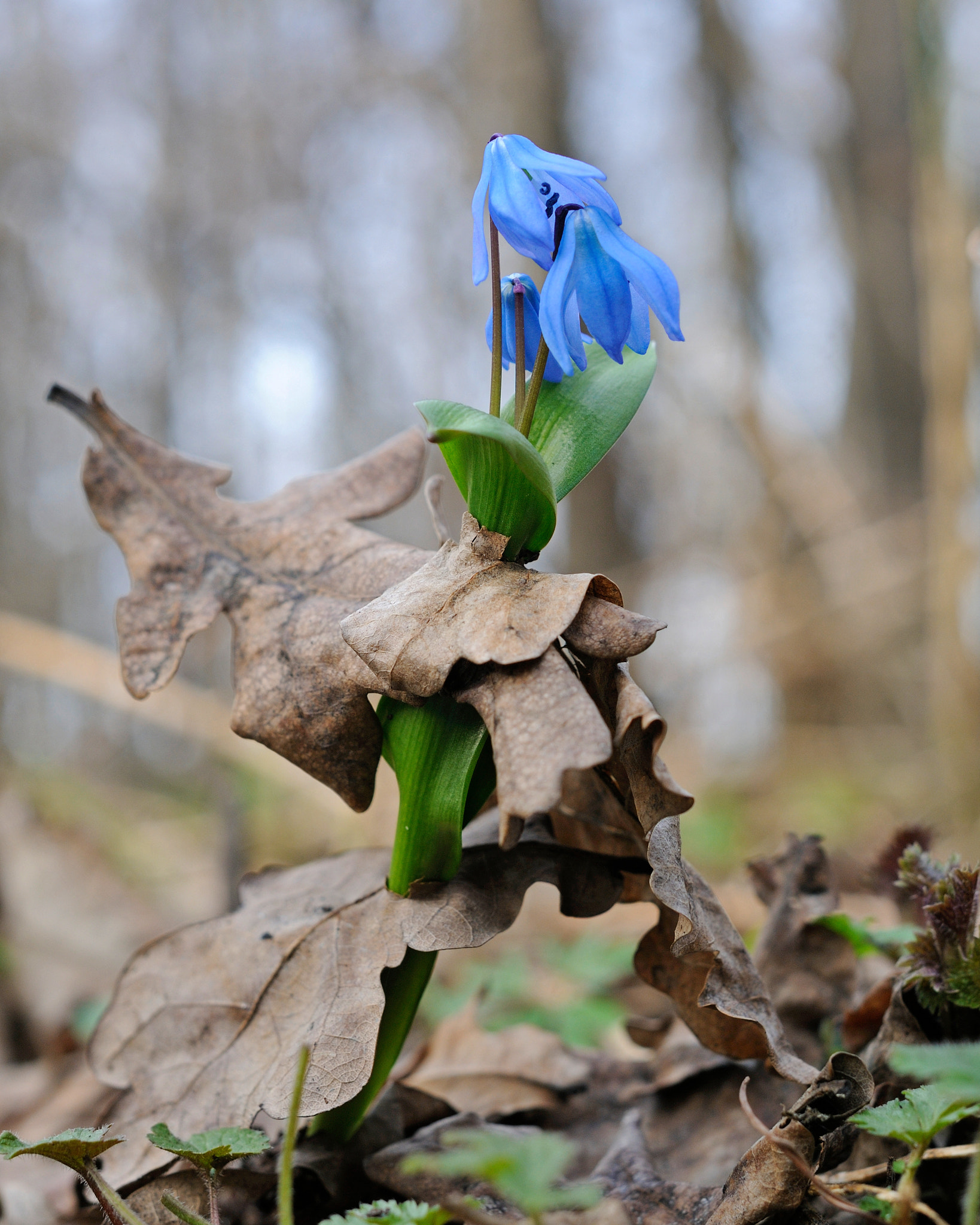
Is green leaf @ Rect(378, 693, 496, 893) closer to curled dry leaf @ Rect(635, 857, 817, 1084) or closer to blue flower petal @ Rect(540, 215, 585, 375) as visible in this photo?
curled dry leaf @ Rect(635, 857, 817, 1084)

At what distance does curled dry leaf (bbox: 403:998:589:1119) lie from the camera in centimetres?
142

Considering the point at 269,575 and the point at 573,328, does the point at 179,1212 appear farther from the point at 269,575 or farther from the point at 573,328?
the point at 573,328

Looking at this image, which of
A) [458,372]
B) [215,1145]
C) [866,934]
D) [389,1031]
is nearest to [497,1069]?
[389,1031]

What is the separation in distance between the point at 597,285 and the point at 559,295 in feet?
0.15

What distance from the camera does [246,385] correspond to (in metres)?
11.0

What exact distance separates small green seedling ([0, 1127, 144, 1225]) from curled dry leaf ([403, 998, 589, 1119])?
0.56m

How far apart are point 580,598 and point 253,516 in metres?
0.62

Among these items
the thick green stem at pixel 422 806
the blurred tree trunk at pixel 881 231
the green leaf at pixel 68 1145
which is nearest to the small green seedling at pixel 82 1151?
the green leaf at pixel 68 1145

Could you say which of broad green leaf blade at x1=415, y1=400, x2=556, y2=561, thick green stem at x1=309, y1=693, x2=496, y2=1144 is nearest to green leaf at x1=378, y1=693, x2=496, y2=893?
thick green stem at x1=309, y1=693, x2=496, y2=1144

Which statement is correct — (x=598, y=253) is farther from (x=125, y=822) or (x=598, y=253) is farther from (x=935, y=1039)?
(x=125, y=822)

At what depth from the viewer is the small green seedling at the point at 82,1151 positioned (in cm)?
82

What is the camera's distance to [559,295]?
2.92 feet

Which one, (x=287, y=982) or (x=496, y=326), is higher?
(x=496, y=326)

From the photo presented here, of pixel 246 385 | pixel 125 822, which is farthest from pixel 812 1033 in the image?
pixel 246 385
